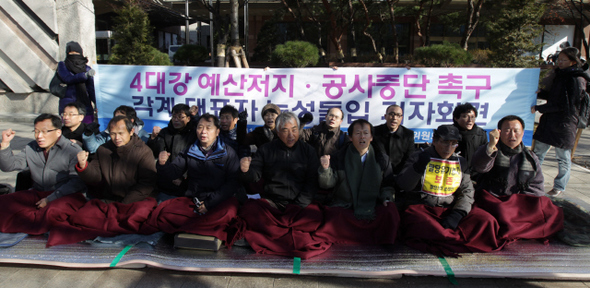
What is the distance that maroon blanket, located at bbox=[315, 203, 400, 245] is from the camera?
9.88 ft

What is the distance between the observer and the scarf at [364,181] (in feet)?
10.3

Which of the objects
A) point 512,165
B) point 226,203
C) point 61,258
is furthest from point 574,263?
point 61,258

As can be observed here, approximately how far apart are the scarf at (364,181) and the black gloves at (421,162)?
325mm

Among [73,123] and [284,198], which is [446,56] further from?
[73,123]

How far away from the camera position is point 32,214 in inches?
122

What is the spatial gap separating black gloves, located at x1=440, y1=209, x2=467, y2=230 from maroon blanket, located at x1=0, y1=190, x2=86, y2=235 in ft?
9.55

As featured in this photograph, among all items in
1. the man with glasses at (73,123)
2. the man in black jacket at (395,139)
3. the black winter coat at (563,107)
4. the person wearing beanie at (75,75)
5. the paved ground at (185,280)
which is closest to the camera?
the paved ground at (185,280)

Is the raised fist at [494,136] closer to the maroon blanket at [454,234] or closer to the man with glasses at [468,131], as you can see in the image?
the maroon blanket at [454,234]

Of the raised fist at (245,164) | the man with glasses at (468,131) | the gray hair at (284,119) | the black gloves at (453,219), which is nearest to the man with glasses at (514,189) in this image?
the black gloves at (453,219)

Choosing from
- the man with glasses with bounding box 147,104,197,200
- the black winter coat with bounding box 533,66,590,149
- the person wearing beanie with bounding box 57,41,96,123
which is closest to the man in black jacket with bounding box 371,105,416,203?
the black winter coat with bounding box 533,66,590,149

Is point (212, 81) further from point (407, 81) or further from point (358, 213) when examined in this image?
point (358, 213)

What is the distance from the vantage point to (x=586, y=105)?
4215 mm

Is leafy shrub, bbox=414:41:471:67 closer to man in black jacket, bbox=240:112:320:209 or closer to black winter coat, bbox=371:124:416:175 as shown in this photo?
black winter coat, bbox=371:124:416:175

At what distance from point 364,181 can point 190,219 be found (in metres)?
1.42
